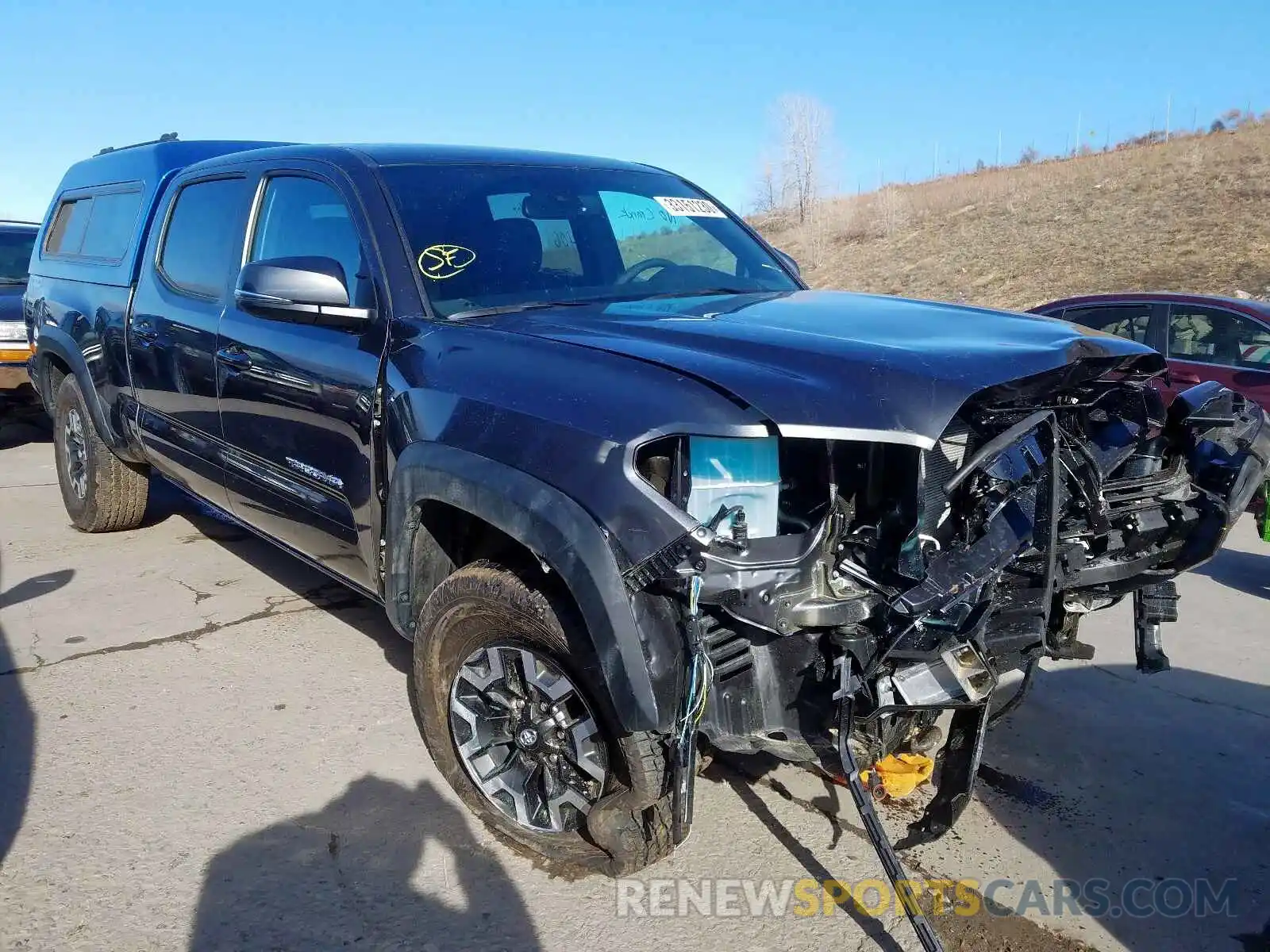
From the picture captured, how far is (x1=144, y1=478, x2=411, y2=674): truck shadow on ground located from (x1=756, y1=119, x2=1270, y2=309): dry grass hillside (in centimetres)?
1698

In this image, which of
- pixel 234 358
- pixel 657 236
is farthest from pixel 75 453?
pixel 657 236

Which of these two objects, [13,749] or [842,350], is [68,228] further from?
[842,350]

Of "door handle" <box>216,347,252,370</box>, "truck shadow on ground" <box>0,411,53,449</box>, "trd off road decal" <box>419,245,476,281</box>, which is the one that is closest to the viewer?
"trd off road decal" <box>419,245,476,281</box>

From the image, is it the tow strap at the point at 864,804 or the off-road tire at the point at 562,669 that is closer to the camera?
the tow strap at the point at 864,804

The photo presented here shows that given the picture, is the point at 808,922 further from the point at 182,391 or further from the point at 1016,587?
the point at 182,391

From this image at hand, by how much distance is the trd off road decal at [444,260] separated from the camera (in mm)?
3148

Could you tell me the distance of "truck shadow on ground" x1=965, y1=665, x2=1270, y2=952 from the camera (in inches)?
107

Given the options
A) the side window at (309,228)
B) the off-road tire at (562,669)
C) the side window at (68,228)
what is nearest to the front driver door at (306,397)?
the side window at (309,228)

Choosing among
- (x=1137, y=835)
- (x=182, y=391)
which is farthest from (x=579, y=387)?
(x=182, y=391)

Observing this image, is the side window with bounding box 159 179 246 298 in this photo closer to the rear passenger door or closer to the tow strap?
the rear passenger door

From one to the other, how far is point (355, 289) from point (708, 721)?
1.78 metres

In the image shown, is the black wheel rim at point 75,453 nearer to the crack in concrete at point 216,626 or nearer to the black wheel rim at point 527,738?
the crack in concrete at point 216,626

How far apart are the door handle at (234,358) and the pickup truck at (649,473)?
0.02 m

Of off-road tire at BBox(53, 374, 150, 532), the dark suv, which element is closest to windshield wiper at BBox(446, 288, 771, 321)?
off-road tire at BBox(53, 374, 150, 532)
